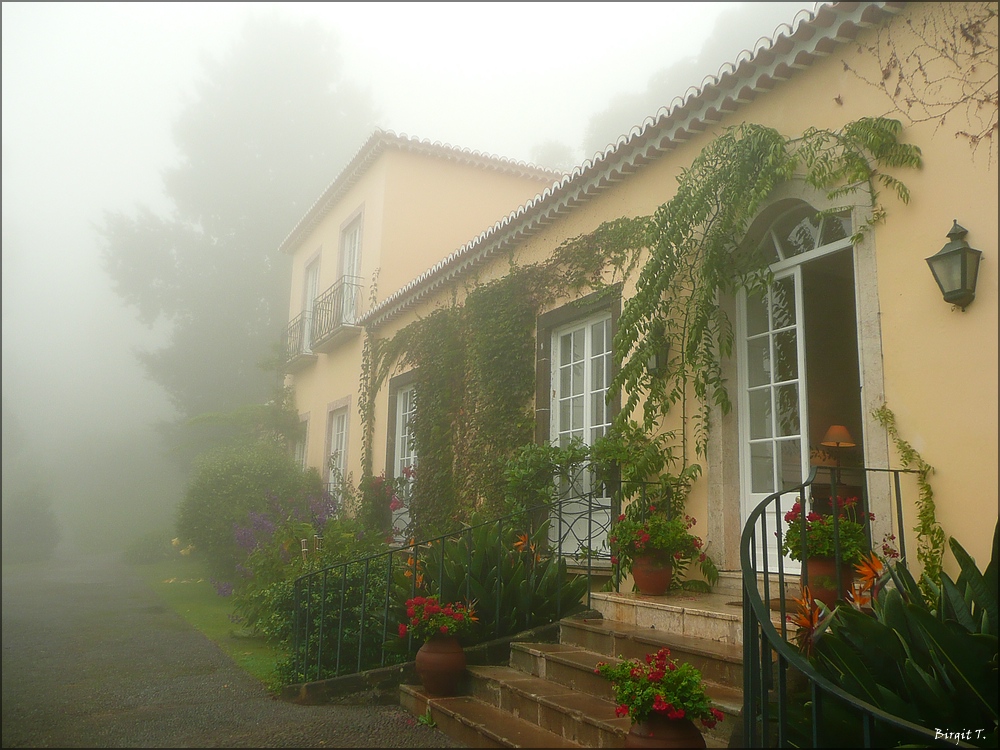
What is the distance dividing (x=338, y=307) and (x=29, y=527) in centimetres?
1263

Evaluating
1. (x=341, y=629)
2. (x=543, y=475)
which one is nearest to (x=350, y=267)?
(x=543, y=475)

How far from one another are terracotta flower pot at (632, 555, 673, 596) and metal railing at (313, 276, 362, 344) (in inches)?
333

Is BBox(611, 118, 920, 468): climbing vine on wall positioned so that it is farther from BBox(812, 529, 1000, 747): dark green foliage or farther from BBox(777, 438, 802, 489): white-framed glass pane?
BBox(812, 529, 1000, 747): dark green foliage

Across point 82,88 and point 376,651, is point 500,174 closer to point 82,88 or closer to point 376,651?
point 82,88

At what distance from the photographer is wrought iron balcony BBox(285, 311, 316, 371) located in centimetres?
1542

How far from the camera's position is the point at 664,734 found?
312 centimetres

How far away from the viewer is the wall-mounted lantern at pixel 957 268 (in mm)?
3820

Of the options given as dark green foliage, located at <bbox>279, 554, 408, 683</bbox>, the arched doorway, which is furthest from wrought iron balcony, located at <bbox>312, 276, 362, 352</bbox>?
the arched doorway

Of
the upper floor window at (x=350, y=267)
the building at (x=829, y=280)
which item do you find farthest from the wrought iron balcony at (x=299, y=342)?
the building at (x=829, y=280)

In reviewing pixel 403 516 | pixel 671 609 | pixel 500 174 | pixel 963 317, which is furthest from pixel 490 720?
pixel 500 174

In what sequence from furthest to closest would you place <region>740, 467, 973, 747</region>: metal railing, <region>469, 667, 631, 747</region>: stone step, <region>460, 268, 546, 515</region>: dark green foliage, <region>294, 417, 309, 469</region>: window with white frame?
<region>294, 417, 309, 469</region>: window with white frame, <region>460, 268, 546, 515</region>: dark green foliage, <region>469, 667, 631, 747</region>: stone step, <region>740, 467, 973, 747</region>: metal railing

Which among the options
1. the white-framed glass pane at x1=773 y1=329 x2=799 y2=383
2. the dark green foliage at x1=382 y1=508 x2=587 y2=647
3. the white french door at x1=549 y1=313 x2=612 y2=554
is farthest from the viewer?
the white french door at x1=549 y1=313 x2=612 y2=554

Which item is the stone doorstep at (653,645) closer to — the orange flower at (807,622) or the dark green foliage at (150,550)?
the orange flower at (807,622)

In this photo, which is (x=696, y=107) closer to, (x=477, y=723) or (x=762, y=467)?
(x=762, y=467)
